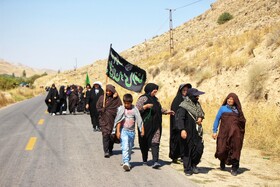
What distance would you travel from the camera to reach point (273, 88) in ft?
54.4

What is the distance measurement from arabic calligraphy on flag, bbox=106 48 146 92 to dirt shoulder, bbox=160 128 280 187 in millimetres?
1982

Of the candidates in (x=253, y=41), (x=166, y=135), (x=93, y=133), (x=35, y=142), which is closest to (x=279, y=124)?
(x=166, y=135)

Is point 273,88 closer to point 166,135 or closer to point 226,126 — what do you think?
point 166,135

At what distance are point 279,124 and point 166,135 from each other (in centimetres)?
403

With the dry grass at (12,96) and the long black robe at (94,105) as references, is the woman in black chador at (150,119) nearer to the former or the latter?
the long black robe at (94,105)

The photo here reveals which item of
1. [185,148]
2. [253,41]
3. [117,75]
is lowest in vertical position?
[185,148]

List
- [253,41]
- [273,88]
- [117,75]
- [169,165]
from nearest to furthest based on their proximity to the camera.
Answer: [169,165], [117,75], [273,88], [253,41]

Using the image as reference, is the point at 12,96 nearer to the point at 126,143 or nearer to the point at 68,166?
the point at 68,166

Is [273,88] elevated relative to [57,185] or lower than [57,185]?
elevated

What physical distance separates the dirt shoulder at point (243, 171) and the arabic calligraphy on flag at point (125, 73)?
6.50 feet

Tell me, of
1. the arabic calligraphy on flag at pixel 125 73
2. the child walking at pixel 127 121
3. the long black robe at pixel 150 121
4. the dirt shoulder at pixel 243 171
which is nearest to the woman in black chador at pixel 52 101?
the dirt shoulder at pixel 243 171

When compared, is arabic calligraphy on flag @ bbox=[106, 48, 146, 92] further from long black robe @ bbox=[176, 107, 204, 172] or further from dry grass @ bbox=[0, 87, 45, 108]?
dry grass @ bbox=[0, 87, 45, 108]

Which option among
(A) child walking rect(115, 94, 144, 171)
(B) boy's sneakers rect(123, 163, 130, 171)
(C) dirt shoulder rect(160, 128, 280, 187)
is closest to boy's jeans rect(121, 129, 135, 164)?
(A) child walking rect(115, 94, 144, 171)

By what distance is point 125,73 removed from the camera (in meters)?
9.91
